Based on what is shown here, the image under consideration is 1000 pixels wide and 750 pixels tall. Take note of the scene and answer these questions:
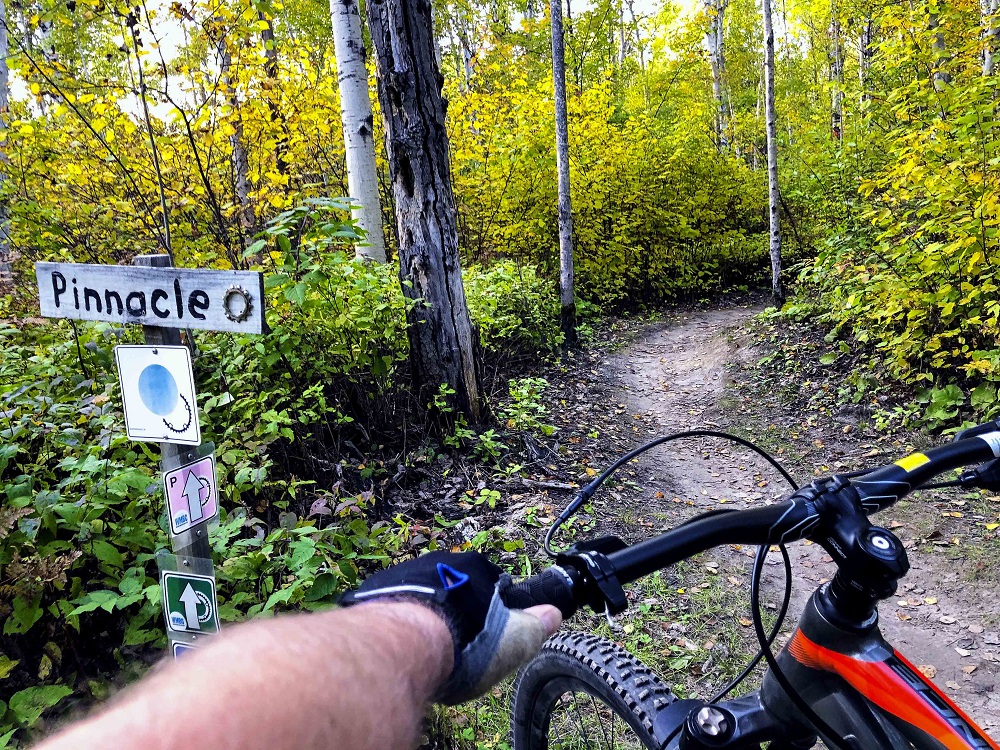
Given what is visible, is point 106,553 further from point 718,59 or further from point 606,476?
point 718,59

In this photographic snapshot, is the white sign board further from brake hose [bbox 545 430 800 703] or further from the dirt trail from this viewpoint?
the dirt trail

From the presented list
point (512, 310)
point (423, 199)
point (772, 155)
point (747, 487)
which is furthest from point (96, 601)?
point (772, 155)

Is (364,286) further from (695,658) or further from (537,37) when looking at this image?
(537,37)

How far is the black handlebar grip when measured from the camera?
1.09 metres

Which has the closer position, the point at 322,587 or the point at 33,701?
the point at 33,701

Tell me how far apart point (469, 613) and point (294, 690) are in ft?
1.09

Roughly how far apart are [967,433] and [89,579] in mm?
3203

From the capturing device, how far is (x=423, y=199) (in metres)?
5.13

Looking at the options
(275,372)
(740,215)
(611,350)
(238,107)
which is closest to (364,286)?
(275,372)

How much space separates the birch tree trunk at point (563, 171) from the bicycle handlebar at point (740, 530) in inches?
335

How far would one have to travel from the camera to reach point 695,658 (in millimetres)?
3357

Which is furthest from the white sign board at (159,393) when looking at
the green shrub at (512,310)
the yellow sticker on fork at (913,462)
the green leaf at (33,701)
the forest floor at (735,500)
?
the green shrub at (512,310)

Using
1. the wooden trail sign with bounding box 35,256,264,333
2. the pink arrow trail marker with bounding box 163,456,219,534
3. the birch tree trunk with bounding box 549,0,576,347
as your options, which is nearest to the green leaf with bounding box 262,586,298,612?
the pink arrow trail marker with bounding box 163,456,219,534

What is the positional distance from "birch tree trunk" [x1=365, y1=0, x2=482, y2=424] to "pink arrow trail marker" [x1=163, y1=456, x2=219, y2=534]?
10.2 ft
